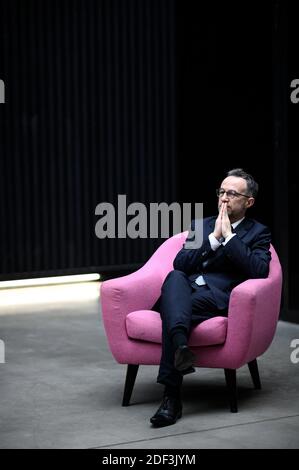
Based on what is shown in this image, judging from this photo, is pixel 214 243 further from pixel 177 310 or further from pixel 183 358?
pixel 183 358

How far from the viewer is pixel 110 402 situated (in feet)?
14.7

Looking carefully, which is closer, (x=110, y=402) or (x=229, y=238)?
(x=229, y=238)

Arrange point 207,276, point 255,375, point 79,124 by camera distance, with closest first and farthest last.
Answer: point 207,276 → point 255,375 → point 79,124

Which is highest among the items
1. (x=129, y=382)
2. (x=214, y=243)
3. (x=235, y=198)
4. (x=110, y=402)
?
(x=235, y=198)

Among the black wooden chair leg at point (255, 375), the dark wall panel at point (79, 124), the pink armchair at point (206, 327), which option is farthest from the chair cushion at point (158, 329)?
the dark wall panel at point (79, 124)

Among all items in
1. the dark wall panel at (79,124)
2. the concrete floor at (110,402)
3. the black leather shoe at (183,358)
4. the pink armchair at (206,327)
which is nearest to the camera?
the concrete floor at (110,402)

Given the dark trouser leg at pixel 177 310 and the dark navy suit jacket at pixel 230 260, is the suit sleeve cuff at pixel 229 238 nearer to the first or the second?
the dark navy suit jacket at pixel 230 260

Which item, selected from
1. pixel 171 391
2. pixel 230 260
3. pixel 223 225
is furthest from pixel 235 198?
pixel 171 391

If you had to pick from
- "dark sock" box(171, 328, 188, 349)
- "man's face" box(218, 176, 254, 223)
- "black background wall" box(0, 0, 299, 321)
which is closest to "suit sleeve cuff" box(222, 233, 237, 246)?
"man's face" box(218, 176, 254, 223)

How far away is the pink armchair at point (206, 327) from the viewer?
13.8ft

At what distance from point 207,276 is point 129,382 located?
24.3 inches

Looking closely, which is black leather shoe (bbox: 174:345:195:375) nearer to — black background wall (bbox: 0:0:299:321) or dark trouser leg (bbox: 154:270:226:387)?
dark trouser leg (bbox: 154:270:226:387)

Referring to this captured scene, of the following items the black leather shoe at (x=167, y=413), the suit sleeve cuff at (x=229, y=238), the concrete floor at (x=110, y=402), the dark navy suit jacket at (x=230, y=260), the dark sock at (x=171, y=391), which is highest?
the suit sleeve cuff at (x=229, y=238)

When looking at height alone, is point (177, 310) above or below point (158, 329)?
above
